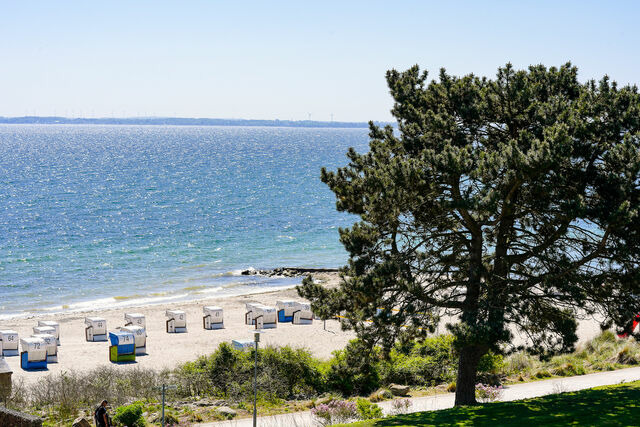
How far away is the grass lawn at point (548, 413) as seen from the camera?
11156mm

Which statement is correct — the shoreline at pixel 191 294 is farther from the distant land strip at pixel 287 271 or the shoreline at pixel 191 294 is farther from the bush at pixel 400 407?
the bush at pixel 400 407

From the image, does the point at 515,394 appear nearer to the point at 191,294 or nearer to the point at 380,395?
the point at 380,395

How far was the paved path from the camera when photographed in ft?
46.4

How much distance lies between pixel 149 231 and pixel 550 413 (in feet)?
160

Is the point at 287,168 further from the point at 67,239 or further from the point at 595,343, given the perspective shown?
the point at 595,343

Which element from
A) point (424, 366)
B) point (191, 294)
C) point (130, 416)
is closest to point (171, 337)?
point (191, 294)

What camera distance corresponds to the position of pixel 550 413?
39.0 ft

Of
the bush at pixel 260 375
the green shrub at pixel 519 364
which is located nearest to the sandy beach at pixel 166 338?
the bush at pixel 260 375

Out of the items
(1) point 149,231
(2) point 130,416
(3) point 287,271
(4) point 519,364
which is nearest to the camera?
(2) point 130,416

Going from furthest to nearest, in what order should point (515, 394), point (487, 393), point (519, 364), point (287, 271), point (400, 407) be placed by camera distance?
point (287, 271) < point (519, 364) < point (515, 394) < point (487, 393) < point (400, 407)

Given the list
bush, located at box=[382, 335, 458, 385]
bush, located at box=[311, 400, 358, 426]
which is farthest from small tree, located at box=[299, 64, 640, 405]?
bush, located at box=[382, 335, 458, 385]

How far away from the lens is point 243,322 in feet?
98.6

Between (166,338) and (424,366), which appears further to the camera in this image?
(166,338)

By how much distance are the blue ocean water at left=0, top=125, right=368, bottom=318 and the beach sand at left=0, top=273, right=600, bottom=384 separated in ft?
Answer: 11.7
